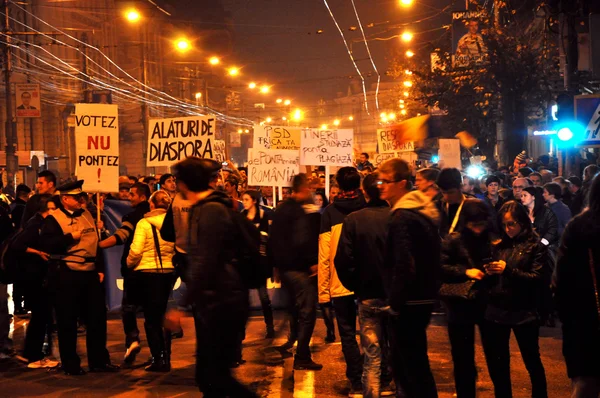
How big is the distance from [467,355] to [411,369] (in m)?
0.85

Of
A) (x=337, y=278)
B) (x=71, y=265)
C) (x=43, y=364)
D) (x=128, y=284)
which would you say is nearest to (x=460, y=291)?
(x=337, y=278)

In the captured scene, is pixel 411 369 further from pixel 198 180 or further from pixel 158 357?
pixel 158 357

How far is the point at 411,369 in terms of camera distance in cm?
588

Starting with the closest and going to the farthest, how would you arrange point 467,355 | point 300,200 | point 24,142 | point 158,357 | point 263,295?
point 467,355
point 300,200
point 158,357
point 263,295
point 24,142

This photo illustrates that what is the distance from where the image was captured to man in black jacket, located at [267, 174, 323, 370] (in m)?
8.55

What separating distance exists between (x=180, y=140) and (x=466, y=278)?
677 cm

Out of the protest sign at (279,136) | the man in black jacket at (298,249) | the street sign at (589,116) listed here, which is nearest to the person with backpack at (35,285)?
the man in black jacket at (298,249)

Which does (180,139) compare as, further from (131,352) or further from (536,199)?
(536,199)

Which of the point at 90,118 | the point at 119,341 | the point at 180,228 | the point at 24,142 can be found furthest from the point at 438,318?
the point at 24,142

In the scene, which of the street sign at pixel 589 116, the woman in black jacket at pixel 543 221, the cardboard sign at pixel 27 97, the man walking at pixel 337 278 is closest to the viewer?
the man walking at pixel 337 278

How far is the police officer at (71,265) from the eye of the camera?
29.0 feet

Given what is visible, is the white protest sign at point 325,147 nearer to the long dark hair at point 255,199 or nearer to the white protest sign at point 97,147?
the white protest sign at point 97,147

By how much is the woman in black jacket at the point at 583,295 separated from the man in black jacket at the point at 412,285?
105 centimetres

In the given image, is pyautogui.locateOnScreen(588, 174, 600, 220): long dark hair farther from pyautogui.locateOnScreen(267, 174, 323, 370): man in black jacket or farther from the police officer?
the police officer
